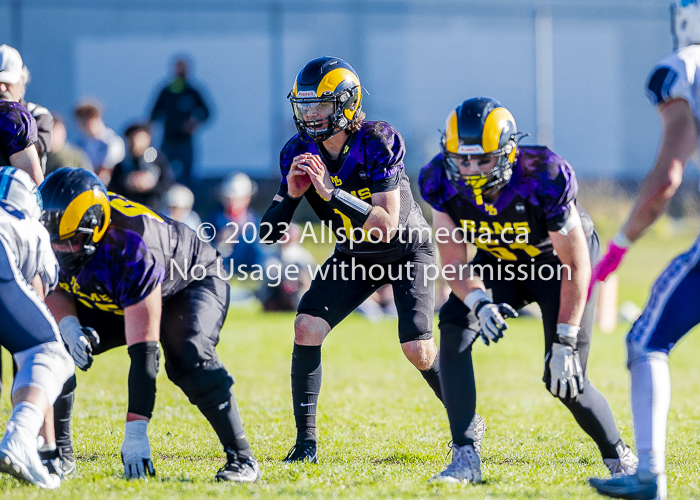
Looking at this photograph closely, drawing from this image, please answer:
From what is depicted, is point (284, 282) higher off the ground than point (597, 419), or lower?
lower

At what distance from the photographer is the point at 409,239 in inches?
195

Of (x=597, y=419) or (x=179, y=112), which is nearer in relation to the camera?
(x=597, y=419)

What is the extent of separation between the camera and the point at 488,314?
4.08m

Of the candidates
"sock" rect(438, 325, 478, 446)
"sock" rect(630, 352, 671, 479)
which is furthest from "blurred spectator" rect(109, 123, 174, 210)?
"sock" rect(630, 352, 671, 479)

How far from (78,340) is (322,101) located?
1.72 meters

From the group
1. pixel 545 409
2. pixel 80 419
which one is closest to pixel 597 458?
pixel 545 409

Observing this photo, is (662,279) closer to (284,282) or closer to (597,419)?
(597,419)

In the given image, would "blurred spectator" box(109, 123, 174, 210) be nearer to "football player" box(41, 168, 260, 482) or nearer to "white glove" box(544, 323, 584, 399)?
"football player" box(41, 168, 260, 482)

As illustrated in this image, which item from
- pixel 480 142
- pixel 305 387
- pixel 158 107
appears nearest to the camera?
pixel 480 142

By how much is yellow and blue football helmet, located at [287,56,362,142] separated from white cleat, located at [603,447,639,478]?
2159 millimetres

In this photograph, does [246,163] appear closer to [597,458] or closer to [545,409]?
[545,409]

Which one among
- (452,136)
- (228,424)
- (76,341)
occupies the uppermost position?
(452,136)

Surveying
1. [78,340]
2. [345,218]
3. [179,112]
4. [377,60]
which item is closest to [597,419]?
[345,218]

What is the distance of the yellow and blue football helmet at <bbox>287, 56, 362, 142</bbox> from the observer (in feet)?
15.3
